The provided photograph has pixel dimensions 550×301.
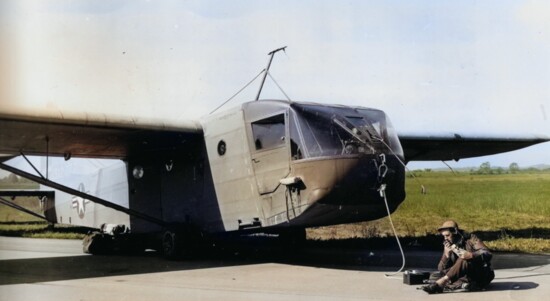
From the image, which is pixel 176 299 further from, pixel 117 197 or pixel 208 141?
pixel 117 197

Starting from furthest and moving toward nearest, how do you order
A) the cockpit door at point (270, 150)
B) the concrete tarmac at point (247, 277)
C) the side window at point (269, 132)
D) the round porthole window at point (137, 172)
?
the round porthole window at point (137, 172) → the side window at point (269, 132) → the cockpit door at point (270, 150) → the concrete tarmac at point (247, 277)

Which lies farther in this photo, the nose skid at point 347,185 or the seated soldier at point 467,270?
the nose skid at point 347,185

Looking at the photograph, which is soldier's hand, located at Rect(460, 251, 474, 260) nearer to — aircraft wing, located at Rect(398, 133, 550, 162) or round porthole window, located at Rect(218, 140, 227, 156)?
round porthole window, located at Rect(218, 140, 227, 156)

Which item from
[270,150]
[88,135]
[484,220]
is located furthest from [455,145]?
[88,135]

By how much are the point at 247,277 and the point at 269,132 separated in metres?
2.68

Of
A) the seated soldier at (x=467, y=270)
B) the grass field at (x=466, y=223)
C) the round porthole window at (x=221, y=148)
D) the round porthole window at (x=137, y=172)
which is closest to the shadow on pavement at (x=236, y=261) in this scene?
the seated soldier at (x=467, y=270)

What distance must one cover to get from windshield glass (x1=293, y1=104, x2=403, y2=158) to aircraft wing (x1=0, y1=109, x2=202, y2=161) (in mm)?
2951

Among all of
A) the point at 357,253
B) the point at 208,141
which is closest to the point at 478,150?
the point at 357,253

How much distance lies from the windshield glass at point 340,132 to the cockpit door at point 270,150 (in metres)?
0.42

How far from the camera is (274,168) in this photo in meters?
10.1

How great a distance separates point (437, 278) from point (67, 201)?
1332cm

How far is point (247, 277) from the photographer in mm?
9211

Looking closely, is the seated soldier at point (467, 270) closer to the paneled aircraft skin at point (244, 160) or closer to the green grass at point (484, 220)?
the paneled aircraft skin at point (244, 160)

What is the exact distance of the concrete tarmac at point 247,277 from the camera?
7312 mm
